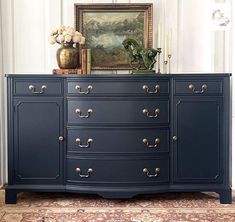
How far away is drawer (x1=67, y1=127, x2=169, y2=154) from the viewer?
9.76 ft

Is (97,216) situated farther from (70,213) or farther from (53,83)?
(53,83)

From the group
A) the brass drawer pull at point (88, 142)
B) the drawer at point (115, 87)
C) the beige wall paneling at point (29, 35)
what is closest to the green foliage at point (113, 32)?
the beige wall paneling at point (29, 35)

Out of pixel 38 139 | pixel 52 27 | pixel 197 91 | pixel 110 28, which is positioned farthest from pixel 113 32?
pixel 38 139

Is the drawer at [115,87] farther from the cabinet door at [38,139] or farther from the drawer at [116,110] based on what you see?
the cabinet door at [38,139]

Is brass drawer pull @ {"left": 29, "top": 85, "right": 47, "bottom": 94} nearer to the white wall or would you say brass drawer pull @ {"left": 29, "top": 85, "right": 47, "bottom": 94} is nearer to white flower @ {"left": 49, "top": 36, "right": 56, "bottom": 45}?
white flower @ {"left": 49, "top": 36, "right": 56, "bottom": 45}

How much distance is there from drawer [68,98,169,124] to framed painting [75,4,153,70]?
578 mm

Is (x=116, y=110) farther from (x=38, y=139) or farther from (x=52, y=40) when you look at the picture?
(x=52, y=40)

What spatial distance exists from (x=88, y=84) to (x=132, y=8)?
901 mm

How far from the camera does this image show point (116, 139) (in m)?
2.98

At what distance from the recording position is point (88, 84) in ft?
9.71

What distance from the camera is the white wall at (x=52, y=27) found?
3.47m

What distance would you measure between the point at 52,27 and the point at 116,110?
1047 mm

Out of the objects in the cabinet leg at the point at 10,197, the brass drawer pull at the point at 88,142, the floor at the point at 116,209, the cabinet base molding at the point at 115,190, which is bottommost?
the floor at the point at 116,209

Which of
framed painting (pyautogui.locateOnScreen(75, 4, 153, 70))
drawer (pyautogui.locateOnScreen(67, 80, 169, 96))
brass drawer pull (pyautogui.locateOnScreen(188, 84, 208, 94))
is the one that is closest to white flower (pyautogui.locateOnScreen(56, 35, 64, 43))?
framed painting (pyautogui.locateOnScreen(75, 4, 153, 70))
